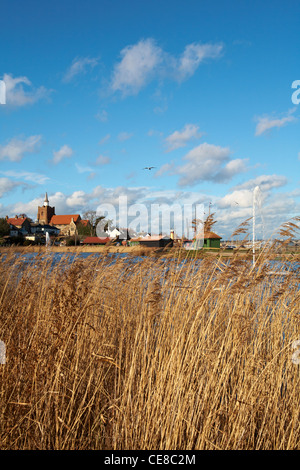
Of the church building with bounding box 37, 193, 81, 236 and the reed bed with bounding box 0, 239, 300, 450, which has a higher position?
the church building with bounding box 37, 193, 81, 236

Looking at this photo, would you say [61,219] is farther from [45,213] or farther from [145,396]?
[145,396]

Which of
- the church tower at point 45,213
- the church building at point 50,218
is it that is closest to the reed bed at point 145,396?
the church building at point 50,218

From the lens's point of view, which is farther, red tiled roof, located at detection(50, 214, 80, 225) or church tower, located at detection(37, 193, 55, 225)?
red tiled roof, located at detection(50, 214, 80, 225)

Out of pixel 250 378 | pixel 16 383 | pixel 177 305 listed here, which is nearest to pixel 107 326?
pixel 177 305

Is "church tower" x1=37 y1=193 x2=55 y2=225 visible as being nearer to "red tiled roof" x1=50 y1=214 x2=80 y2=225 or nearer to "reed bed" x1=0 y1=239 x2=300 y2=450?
"red tiled roof" x1=50 y1=214 x2=80 y2=225

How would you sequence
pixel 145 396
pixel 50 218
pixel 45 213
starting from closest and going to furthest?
pixel 145 396 → pixel 45 213 → pixel 50 218

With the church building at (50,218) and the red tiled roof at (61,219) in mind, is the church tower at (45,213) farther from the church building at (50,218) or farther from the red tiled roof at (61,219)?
the red tiled roof at (61,219)

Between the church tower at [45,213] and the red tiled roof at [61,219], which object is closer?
the church tower at [45,213]

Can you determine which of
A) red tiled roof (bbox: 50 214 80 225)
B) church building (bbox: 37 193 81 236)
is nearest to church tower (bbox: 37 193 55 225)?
church building (bbox: 37 193 81 236)

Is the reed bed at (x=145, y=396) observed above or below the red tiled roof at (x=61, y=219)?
below

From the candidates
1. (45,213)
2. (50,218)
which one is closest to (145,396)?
(45,213)

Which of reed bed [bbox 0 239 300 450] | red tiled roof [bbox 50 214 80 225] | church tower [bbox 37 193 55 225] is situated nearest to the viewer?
reed bed [bbox 0 239 300 450]

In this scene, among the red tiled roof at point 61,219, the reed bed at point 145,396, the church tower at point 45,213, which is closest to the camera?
the reed bed at point 145,396
